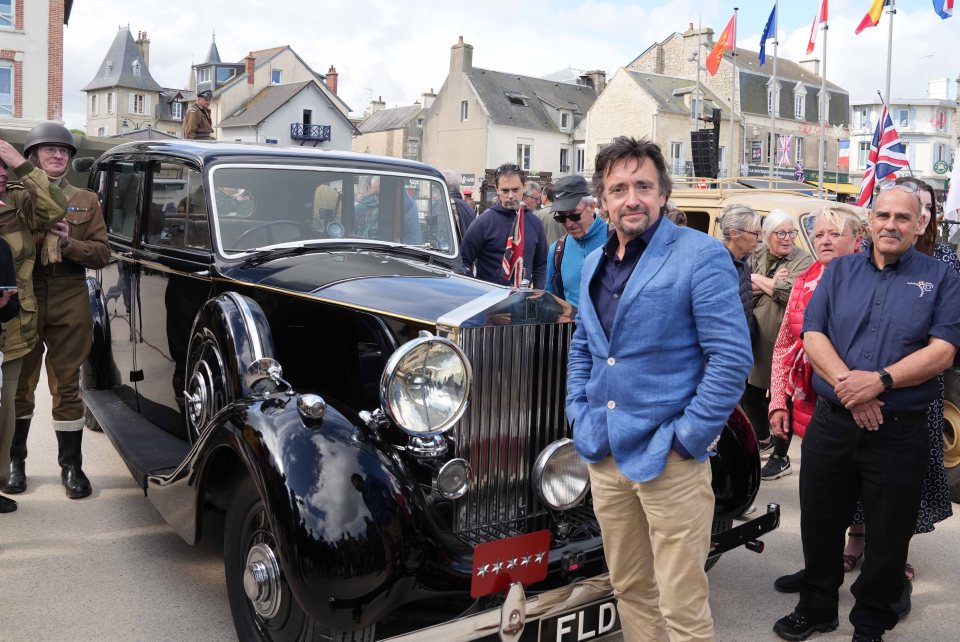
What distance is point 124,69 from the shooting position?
64812 mm

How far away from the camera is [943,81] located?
59406 mm

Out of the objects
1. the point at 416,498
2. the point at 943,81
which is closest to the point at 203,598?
the point at 416,498

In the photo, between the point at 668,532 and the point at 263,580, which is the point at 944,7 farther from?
the point at 263,580

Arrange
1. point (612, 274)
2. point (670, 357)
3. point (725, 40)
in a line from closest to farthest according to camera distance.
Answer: point (670, 357) < point (612, 274) < point (725, 40)

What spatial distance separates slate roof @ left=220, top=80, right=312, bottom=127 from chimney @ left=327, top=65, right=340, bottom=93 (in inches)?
146

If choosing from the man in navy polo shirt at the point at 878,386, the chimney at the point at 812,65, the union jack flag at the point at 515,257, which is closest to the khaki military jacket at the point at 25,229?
the union jack flag at the point at 515,257

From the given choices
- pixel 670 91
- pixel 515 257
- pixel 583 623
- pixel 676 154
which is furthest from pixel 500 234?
pixel 670 91

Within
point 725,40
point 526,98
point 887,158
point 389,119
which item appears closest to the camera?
point 887,158

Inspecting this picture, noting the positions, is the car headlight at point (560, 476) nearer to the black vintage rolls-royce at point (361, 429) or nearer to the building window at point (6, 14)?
the black vintage rolls-royce at point (361, 429)

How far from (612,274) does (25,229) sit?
3.37 meters

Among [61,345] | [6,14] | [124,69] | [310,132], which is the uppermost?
[124,69]

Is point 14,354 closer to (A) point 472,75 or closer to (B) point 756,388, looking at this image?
(B) point 756,388

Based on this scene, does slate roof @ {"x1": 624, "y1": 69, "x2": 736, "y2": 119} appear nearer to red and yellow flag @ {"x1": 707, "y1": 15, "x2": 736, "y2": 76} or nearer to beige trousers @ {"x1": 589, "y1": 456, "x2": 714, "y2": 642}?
red and yellow flag @ {"x1": 707, "y1": 15, "x2": 736, "y2": 76}

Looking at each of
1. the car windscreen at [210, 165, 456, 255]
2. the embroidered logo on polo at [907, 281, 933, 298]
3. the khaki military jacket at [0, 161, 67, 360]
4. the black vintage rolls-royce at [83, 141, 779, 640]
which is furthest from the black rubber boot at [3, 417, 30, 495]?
the embroidered logo on polo at [907, 281, 933, 298]
